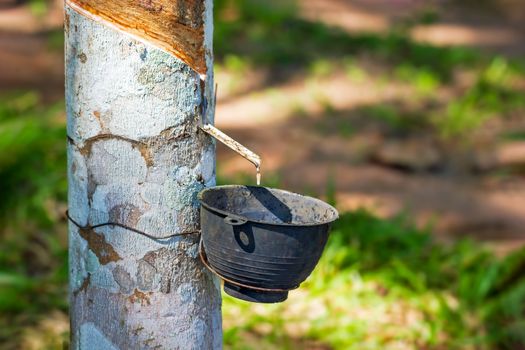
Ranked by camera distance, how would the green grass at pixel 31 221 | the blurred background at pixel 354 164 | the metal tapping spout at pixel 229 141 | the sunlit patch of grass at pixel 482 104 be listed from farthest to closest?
1. the sunlit patch of grass at pixel 482 104
2. the blurred background at pixel 354 164
3. the green grass at pixel 31 221
4. the metal tapping spout at pixel 229 141

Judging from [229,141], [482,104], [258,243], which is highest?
[229,141]

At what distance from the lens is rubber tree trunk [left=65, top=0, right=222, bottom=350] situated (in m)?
1.62

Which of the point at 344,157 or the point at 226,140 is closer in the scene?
the point at 226,140

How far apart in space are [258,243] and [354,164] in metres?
3.74

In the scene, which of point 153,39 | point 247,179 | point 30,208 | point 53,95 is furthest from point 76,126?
point 53,95

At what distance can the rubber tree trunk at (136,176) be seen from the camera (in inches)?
63.8

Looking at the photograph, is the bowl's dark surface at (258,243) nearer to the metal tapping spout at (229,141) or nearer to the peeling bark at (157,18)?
the metal tapping spout at (229,141)

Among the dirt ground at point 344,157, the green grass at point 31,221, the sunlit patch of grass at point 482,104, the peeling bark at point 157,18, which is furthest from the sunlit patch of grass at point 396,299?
the sunlit patch of grass at point 482,104

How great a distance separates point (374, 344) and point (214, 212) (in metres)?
1.64

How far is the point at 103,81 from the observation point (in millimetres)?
1625

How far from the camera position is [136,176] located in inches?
65.1

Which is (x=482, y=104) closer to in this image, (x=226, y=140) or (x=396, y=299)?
(x=396, y=299)

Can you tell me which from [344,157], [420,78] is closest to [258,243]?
[344,157]

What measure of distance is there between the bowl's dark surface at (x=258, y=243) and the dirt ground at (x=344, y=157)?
246 cm
